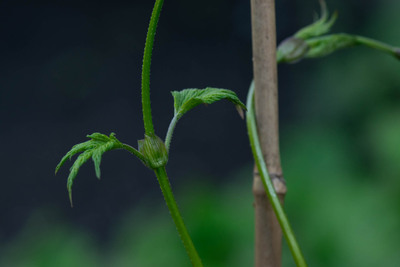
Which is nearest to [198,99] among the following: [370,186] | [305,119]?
[370,186]

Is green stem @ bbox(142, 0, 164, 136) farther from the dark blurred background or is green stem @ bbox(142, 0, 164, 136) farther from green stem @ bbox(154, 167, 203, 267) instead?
the dark blurred background

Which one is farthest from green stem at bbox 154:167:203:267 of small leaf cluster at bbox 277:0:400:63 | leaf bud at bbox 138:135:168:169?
small leaf cluster at bbox 277:0:400:63

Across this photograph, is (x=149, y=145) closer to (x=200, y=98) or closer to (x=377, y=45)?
(x=200, y=98)

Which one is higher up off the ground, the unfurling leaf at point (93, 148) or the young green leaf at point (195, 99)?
the young green leaf at point (195, 99)

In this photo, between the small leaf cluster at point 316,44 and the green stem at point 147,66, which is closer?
the green stem at point 147,66

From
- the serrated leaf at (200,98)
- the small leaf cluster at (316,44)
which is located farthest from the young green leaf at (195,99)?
the small leaf cluster at (316,44)

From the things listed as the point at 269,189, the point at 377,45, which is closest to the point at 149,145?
the point at 269,189

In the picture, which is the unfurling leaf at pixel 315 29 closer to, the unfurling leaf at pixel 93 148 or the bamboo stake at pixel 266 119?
the bamboo stake at pixel 266 119
